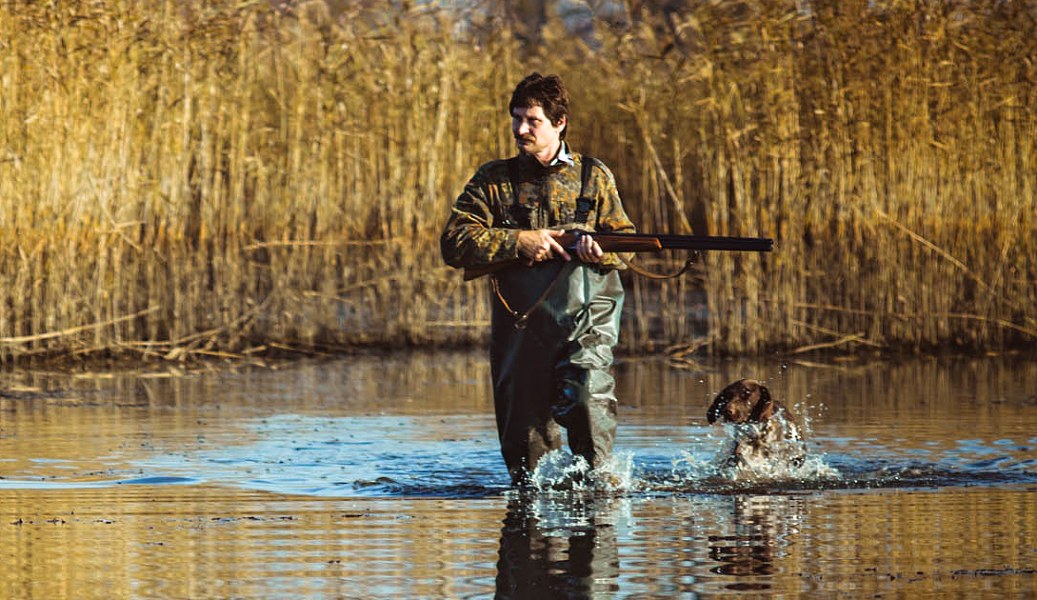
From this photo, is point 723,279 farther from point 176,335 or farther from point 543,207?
point 543,207

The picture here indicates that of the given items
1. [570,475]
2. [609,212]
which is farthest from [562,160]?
[570,475]

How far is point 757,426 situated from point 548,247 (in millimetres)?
1978

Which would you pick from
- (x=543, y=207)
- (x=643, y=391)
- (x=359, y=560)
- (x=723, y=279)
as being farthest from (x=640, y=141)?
(x=359, y=560)

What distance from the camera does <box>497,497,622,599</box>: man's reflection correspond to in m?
6.39

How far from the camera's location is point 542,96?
8.35 m

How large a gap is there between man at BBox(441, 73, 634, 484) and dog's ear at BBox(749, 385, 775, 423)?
4.55ft

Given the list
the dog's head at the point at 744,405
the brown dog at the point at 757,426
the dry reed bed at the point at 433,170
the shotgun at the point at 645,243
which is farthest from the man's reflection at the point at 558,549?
the dry reed bed at the point at 433,170

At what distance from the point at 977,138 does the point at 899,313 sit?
1433mm

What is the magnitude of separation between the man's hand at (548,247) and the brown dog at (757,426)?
1791 mm

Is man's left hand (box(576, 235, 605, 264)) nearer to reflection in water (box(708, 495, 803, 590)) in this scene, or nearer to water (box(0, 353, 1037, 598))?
water (box(0, 353, 1037, 598))

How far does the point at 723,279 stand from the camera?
50.9 feet

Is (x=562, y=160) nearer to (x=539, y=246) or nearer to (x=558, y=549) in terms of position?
(x=539, y=246)

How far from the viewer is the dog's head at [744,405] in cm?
977

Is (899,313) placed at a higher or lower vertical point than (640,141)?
lower
